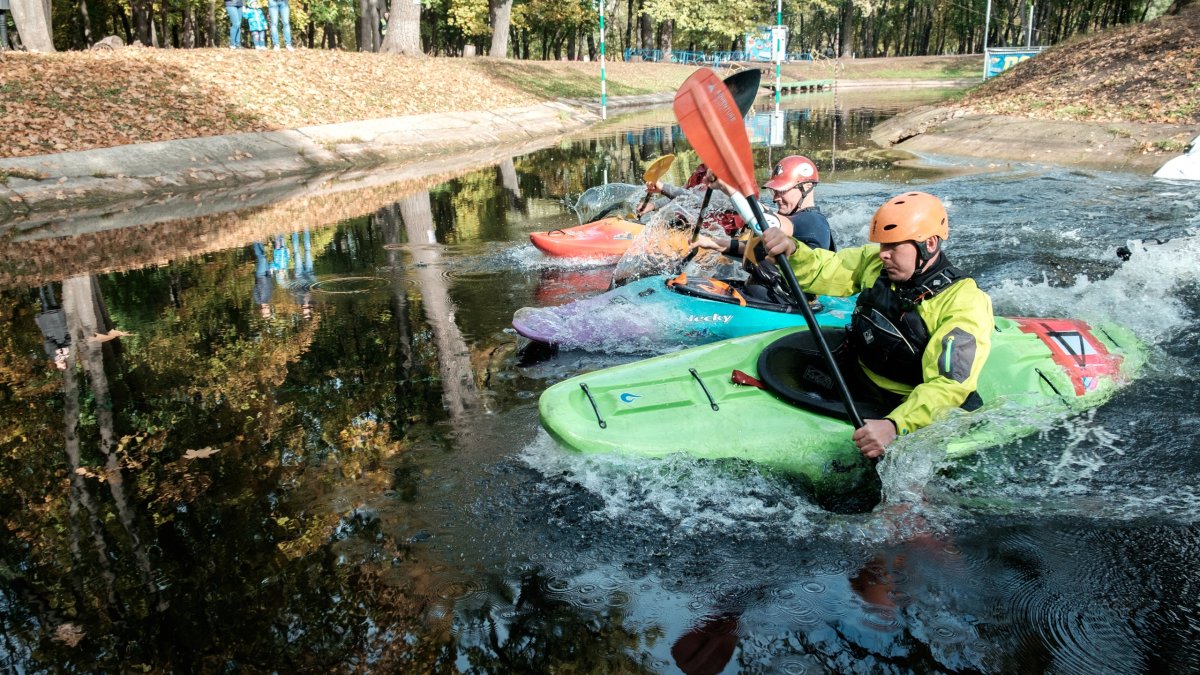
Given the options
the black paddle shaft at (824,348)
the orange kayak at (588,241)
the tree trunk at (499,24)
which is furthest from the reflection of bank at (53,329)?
the tree trunk at (499,24)

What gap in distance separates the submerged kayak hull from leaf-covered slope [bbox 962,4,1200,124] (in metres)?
11.8

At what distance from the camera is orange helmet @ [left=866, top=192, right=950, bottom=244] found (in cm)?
382

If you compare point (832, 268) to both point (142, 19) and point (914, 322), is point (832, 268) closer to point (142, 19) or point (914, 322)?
point (914, 322)

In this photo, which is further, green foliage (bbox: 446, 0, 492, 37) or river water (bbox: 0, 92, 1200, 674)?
green foliage (bbox: 446, 0, 492, 37)

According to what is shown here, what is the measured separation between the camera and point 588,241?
900cm

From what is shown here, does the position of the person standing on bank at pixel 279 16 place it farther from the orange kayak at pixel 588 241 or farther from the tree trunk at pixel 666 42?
the tree trunk at pixel 666 42

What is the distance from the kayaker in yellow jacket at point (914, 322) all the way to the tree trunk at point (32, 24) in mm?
18036

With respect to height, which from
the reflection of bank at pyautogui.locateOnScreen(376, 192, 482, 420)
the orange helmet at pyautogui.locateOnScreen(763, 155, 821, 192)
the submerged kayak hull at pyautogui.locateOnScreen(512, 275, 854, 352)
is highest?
the orange helmet at pyautogui.locateOnScreen(763, 155, 821, 192)

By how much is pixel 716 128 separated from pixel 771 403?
1.43m

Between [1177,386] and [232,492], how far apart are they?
16.8 ft

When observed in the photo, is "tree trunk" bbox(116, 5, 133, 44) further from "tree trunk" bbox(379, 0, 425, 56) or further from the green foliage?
"tree trunk" bbox(379, 0, 425, 56)

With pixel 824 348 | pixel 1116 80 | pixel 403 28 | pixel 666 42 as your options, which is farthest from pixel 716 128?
pixel 666 42

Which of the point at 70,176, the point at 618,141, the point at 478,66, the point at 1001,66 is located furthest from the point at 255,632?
the point at 1001,66

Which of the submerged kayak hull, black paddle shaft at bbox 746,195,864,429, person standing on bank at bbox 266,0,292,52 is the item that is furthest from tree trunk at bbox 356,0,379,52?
black paddle shaft at bbox 746,195,864,429
